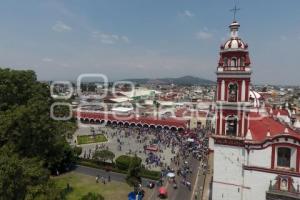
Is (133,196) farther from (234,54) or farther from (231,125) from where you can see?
(234,54)

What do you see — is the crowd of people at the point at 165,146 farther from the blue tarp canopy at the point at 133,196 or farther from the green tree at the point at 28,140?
the green tree at the point at 28,140

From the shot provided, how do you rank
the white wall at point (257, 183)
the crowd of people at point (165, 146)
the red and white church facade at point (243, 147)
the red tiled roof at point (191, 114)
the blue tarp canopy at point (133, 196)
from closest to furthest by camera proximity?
the red and white church facade at point (243, 147) < the white wall at point (257, 183) < the blue tarp canopy at point (133, 196) < the crowd of people at point (165, 146) < the red tiled roof at point (191, 114)

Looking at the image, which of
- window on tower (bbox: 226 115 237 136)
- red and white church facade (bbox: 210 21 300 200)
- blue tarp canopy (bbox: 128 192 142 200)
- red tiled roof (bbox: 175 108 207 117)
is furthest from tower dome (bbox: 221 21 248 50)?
red tiled roof (bbox: 175 108 207 117)

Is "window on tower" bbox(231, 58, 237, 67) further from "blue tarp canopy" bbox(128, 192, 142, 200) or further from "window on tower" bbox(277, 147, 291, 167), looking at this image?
"blue tarp canopy" bbox(128, 192, 142, 200)

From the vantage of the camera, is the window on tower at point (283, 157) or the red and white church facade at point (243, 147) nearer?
the red and white church facade at point (243, 147)

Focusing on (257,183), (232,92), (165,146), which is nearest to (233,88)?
(232,92)

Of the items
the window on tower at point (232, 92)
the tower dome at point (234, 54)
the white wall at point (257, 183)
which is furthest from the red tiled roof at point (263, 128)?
the tower dome at point (234, 54)

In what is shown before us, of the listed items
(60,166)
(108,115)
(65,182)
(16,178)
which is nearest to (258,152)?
(16,178)

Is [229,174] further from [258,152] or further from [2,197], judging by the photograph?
[2,197]

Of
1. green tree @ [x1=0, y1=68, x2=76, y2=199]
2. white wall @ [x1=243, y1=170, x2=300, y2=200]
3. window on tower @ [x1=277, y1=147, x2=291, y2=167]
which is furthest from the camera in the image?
white wall @ [x1=243, y1=170, x2=300, y2=200]
